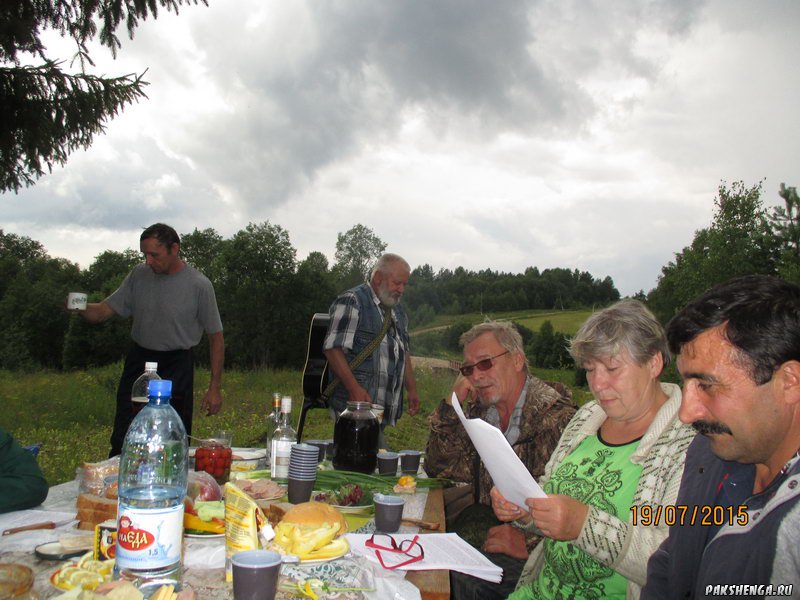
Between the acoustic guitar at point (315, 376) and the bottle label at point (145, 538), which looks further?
the acoustic guitar at point (315, 376)

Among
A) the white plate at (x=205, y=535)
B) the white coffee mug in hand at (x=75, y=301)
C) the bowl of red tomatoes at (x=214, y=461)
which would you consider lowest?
the white plate at (x=205, y=535)

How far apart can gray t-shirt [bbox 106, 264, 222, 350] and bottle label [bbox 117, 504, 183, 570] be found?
2941 mm

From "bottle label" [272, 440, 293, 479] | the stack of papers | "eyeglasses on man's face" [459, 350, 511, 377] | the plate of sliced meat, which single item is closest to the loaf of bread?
the plate of sliced meat

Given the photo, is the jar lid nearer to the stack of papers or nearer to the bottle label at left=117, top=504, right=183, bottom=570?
the bottle label at left=117, top=504, right=183, bottom=570

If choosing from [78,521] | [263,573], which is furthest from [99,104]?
Result: [263,573]

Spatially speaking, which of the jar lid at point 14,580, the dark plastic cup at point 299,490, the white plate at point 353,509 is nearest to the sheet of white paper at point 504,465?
the white plate at point 353,509

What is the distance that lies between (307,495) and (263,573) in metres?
0.80

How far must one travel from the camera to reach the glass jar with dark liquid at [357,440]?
2.37 m

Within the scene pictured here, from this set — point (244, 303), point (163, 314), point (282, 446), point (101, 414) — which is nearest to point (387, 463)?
point (282, 446)

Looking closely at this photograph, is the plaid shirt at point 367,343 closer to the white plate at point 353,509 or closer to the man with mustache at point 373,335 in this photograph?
the man with mustache at point 373,335

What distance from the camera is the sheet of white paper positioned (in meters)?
1.62

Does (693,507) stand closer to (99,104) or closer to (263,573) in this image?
(263,573)

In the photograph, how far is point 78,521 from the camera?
5.14 ft
